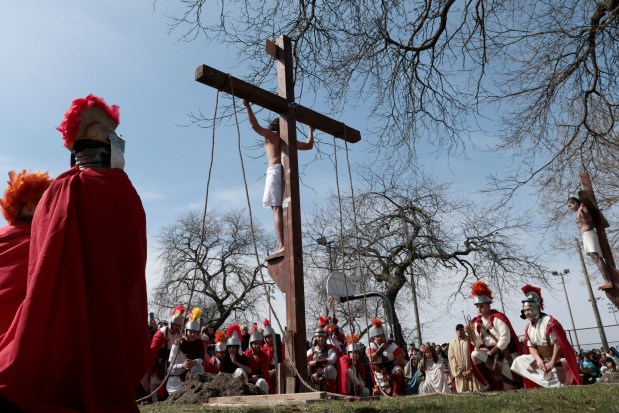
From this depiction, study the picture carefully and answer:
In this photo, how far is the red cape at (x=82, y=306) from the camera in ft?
10.6

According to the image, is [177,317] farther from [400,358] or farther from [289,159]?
[400,358]

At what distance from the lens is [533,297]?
9539 mm

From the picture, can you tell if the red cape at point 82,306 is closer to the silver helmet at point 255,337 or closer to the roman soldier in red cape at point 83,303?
the roman soldier in red cape at point 83,303

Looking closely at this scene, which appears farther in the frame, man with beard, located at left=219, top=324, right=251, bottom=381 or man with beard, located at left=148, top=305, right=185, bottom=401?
man with beard, located at left=219, top=324, right=251, bottom=381

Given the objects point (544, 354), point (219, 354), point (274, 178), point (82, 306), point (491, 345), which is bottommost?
point (544, 354)

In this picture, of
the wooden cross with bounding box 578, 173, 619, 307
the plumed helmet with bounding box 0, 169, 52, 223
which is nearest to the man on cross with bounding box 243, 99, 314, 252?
the plumed helmet with bounding box 0, 169, 52, 223

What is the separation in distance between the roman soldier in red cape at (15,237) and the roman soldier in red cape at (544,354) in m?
7.61

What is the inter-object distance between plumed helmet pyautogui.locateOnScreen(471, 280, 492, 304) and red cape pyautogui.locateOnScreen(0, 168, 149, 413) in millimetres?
7517

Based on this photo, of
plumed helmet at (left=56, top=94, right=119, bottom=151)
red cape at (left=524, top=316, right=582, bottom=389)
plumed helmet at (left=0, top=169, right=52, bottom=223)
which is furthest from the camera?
red cape at (left=524, top=316, right=582, bottom=389)

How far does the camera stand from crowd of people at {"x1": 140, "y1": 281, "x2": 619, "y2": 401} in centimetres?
905

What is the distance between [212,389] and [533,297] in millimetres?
5487

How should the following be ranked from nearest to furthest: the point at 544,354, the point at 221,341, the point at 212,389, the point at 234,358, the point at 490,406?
the point at 490,406
the point at 212,389
the point at 544,354
the point at 234,358
the point at 221,341

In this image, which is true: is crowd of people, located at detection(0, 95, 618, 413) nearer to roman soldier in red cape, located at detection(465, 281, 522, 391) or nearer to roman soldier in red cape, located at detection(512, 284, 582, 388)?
roman soldier in red cape, located at detection(512, 284, 582, 388)

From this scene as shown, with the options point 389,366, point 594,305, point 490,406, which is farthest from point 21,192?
point 594,305
